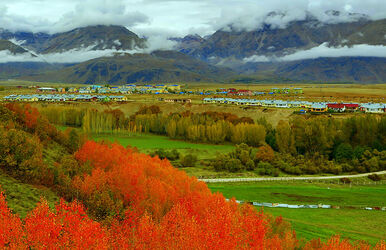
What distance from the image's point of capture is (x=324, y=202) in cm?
6081

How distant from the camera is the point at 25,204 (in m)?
33.2

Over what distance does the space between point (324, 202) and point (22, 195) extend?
157 feet

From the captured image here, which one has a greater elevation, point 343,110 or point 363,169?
point 343,110

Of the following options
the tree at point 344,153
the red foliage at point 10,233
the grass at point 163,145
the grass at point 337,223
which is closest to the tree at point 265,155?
the grass at point 163,145

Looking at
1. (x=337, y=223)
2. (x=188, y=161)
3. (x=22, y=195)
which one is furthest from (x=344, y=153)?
(x=22, y=195)

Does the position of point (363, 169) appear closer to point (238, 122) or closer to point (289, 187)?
point (289, 187)

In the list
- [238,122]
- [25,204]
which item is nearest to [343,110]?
[238,122]

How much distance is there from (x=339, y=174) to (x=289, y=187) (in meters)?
23.1

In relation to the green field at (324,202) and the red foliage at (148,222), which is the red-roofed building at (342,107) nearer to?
the green field at (324,202)

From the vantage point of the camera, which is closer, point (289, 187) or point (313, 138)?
point (289, 187)

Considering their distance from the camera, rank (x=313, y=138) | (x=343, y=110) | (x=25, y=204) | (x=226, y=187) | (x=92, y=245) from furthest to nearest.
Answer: (x=343, y=110)
(x=313, y=138)
(x=226, y=187)
(x=25, y=204)
(x=92, y=245)

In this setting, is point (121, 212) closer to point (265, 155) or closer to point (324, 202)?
point (324, 202)

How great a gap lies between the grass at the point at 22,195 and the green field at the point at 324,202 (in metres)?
29.5

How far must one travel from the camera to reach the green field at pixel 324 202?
146 ft
